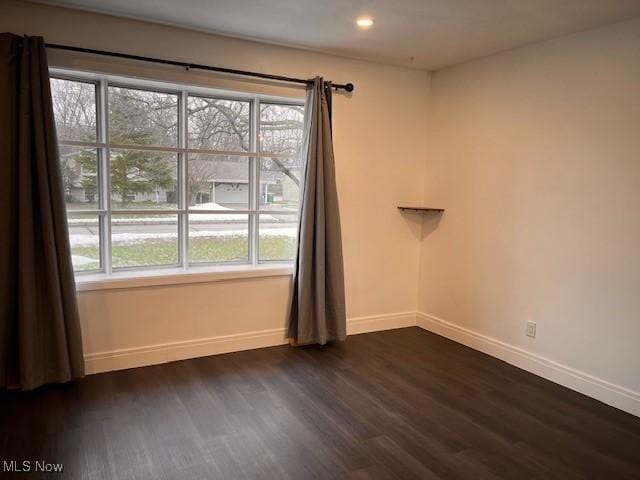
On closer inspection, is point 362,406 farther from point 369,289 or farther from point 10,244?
point 10,244

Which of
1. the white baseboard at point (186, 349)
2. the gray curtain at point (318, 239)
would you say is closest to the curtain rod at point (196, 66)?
the gray curtain at point (318, 239)

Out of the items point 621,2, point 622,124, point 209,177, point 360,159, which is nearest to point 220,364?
point 209,177

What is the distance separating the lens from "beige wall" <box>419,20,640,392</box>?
9.05 ft

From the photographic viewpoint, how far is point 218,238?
3598mm

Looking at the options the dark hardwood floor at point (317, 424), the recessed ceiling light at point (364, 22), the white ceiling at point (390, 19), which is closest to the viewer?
the dark hardwood floor at point (317, 424)

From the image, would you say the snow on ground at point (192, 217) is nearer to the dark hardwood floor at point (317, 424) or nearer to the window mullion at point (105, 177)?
the window mullion at point (105, 177)

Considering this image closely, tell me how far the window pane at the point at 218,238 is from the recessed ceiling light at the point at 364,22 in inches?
64.6

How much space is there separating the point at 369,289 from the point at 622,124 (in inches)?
88.3

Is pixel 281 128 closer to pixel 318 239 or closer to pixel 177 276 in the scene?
pixel 318 239

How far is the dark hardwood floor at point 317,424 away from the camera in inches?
83.0

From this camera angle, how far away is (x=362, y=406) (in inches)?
107

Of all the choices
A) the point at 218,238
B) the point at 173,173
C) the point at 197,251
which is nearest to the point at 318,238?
the point at 218,238

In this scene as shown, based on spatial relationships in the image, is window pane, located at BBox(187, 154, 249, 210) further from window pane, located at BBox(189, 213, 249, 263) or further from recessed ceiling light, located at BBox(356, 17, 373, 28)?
recessed ceiling light, located at BBox(356, 17, 373, 28)

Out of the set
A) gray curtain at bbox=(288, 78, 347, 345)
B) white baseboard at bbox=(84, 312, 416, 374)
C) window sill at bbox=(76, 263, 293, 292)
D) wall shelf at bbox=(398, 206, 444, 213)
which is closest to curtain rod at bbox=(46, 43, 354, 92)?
gray curtain at bbox=(288, 78, 347, 345)
